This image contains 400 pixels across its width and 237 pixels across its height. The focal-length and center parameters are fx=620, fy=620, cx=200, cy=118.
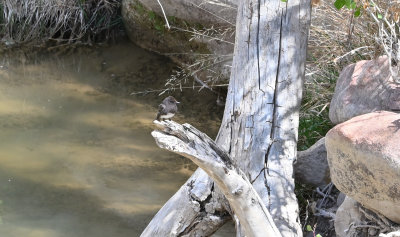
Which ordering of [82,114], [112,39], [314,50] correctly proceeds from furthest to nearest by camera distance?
[112,39]
[82,114]
[314,50]

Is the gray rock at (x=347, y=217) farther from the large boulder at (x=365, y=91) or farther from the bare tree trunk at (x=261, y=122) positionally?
the large boulder at (x=365, y=91)

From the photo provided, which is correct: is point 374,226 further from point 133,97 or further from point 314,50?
point 133,97

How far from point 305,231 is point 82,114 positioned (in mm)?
3557

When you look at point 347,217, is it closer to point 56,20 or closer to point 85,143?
Answer: point 85,143

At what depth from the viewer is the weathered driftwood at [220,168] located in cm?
268

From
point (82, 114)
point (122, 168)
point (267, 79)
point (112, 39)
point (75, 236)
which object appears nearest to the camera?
point (267, 79)

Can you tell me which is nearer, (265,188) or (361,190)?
(361,190)

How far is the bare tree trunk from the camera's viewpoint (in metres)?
3.40

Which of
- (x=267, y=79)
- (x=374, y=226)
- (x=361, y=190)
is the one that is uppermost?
(x=267, y=79)

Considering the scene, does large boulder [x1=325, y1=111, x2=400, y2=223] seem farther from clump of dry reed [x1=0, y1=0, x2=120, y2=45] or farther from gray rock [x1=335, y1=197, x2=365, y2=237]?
clump of dry reed [x1=0, y1=0, x2=120, y2=45]

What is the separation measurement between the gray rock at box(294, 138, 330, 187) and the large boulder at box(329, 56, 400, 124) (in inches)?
10.4

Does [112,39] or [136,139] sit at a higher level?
[112,39]

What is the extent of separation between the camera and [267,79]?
3641mm

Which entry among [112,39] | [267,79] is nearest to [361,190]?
[267,79]
